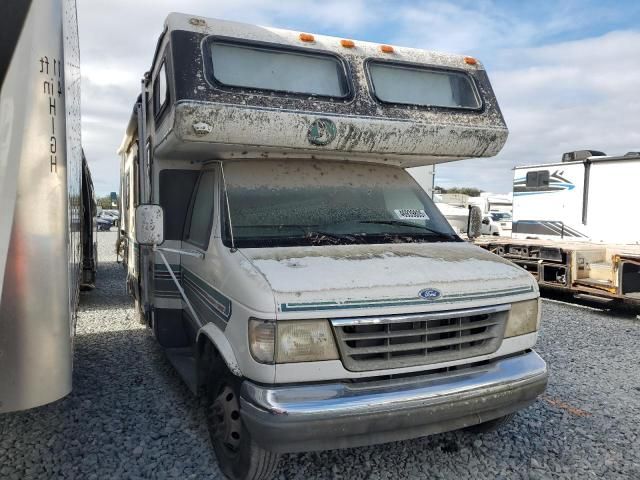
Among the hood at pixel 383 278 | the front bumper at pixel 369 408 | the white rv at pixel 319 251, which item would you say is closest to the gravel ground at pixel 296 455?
Answer: the white rv at pixel 319 251

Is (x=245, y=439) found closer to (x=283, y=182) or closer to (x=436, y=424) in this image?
(x=436, y=424)

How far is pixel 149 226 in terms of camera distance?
3670 millimetres

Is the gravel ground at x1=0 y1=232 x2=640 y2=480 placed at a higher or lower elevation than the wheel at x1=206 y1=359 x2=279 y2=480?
lower

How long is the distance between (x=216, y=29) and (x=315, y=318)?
2.26 metres

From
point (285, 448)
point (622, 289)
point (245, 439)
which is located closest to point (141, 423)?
point (245, 439)

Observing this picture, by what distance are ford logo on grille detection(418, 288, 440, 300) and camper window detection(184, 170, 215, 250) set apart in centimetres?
164

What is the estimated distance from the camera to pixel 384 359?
304 centimetres

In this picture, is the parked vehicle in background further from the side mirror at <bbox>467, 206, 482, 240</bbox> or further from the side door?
the side door

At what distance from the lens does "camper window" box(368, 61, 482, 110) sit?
421 cm

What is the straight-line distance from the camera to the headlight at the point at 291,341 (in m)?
2.83

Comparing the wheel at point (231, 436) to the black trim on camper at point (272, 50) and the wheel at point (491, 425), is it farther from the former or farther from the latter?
the black trim on camper at point (272, 50)

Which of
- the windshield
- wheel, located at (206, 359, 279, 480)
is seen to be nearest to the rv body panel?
the windshield

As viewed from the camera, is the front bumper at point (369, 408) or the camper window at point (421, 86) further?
the camper window at point (421, 86)

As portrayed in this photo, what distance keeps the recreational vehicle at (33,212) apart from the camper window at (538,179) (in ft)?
35.6
